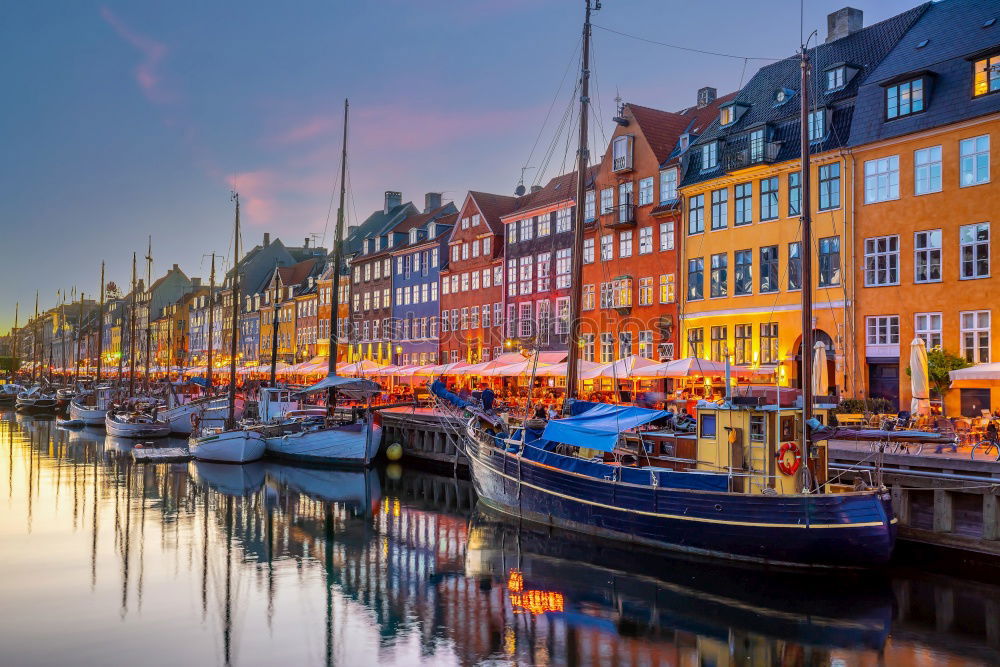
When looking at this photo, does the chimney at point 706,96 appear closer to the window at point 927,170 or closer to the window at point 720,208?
the window at point 720,208

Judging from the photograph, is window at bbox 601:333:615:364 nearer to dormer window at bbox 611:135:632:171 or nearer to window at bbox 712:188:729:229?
dormer window at bbox 611:135:632:171

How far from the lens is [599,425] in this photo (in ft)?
72.8

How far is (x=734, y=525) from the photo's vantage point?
61.9ft

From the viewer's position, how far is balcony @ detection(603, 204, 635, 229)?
43625mm

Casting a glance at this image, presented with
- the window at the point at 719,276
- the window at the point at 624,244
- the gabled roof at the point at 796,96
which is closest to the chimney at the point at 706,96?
the gabled roof at the point at 796,96

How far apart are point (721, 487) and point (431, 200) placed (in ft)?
203

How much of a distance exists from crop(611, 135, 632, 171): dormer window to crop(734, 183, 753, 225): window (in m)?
7.72

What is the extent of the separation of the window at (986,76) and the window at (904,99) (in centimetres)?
193

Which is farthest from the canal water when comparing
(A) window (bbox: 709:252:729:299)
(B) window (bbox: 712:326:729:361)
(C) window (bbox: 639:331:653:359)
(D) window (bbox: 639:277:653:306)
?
(D) window (bbox: 639:277:653:306)

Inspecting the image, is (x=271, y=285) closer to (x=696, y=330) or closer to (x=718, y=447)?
(x=696, y=330)

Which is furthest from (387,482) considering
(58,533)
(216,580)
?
(216,580)

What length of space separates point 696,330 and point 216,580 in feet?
87.1

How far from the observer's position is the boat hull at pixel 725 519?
1755 cm

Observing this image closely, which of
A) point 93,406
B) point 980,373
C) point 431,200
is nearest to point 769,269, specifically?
point 980,373
